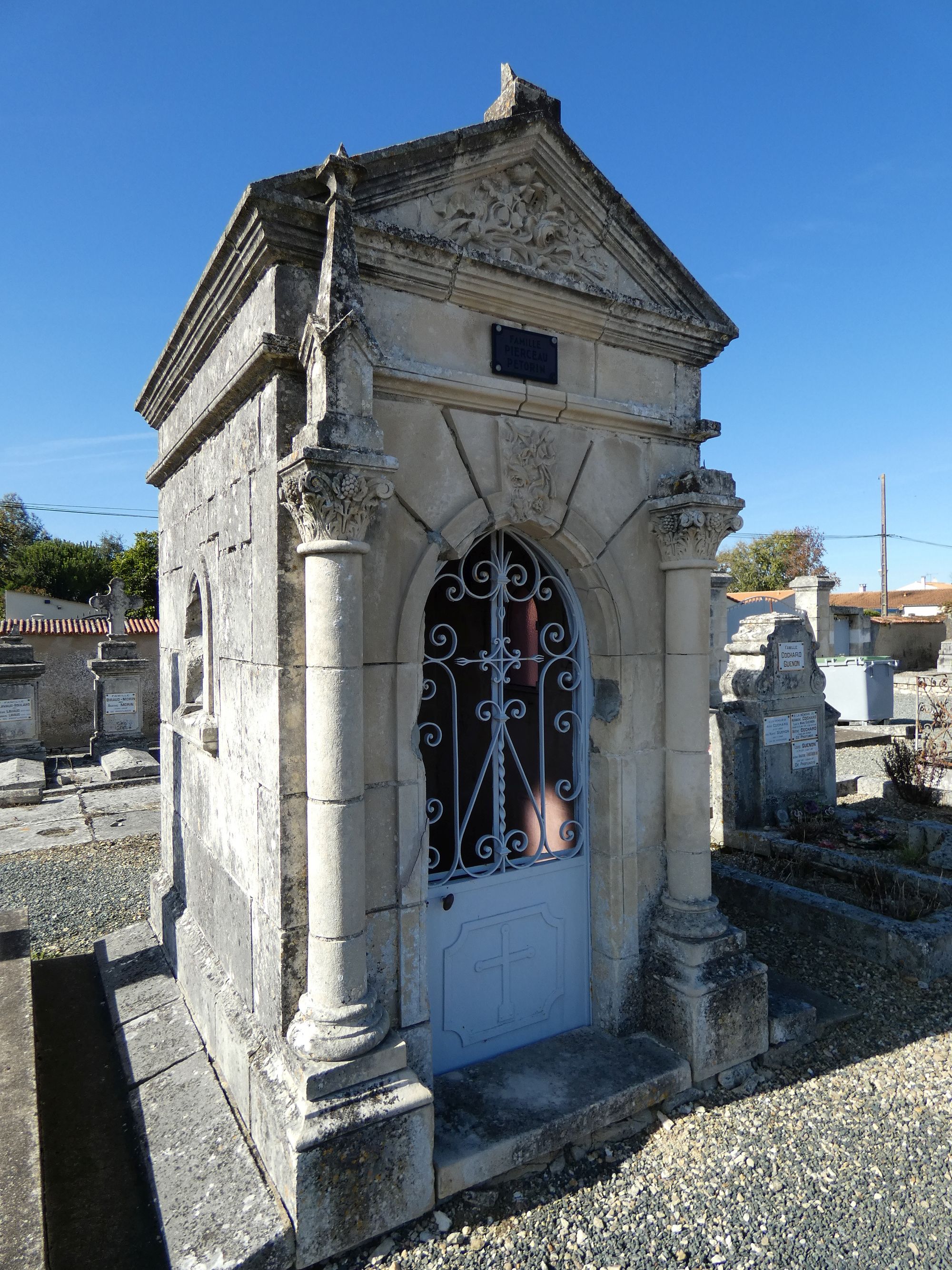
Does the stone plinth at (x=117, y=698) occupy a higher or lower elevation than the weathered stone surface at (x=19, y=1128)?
higher

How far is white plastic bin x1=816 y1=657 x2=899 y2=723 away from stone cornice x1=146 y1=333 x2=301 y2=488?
14156mm

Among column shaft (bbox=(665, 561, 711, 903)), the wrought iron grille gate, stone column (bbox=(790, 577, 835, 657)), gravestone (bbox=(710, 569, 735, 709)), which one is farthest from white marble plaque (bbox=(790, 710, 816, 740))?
stone column (bbox=(790, 577, 835, 657))

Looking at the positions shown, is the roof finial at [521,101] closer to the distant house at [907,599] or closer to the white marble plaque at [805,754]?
the white marble plaque at [805,754]

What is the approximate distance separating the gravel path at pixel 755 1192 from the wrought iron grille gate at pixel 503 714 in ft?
4.25

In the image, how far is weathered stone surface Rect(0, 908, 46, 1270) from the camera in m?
2.30

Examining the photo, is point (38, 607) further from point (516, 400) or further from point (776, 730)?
point (516, 400)

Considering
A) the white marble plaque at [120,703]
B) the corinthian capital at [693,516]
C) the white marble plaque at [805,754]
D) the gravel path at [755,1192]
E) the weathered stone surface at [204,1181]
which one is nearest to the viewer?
the weathered stone surface at [204,1181]

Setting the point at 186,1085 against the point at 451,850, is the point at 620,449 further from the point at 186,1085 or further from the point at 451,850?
the point at 186,1085

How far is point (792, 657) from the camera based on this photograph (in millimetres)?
7980

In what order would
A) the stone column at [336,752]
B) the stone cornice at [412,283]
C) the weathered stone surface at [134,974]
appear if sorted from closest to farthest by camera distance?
1. the stone column at [336,752]
2. the stone cornice at [412,283]
3. the weathered stone surface at [134,974]

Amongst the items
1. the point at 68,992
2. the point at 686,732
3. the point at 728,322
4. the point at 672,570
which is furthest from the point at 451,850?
the point at 728,322

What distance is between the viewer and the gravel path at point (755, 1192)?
2.63m

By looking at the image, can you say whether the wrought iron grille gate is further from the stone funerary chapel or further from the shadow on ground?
the shadow on ground

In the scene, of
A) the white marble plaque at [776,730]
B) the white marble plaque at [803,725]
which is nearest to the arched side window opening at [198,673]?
the white marble plaque at [776,730]
